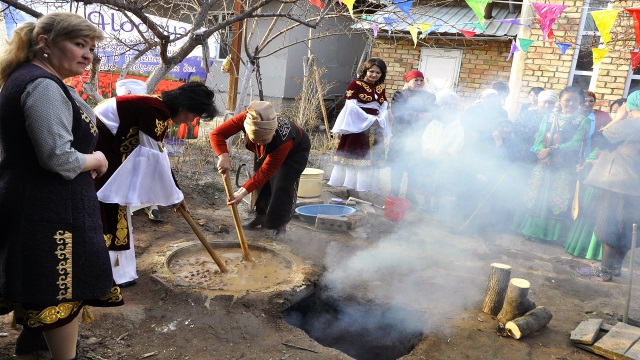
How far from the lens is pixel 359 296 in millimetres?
4199

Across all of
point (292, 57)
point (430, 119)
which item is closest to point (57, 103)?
point (430, 119)

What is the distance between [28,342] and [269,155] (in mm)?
2506

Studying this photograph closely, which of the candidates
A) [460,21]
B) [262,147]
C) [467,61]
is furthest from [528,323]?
[460,21]

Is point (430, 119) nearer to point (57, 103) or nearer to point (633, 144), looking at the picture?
point (633, 144)

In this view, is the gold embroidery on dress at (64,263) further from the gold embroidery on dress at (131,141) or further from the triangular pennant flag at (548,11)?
the triangular pennant flag at (548,11)

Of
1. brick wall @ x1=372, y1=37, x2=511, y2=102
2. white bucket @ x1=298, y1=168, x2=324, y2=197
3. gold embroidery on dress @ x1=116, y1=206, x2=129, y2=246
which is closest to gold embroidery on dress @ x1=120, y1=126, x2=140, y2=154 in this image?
gold embroidery on dress @ x1=116, y1=206, x2=129, y2=246

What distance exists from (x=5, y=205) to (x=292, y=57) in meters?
11.4

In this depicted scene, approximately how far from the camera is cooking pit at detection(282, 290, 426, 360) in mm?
3910

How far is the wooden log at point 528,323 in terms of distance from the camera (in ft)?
11.8

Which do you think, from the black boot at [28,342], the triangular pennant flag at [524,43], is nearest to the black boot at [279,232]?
the black boot at [28,342]

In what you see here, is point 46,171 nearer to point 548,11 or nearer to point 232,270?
point 232,270

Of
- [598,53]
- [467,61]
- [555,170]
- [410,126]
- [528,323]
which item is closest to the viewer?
[528,323]

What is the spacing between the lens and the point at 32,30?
2139 mm

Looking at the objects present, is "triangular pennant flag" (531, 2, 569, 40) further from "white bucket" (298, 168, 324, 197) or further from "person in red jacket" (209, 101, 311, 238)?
"person in red jacket" (209, 101, 311, 238)
